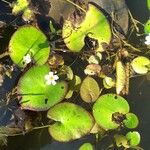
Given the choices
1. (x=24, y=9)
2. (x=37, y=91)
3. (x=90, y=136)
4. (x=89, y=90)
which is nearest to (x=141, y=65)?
(x=89, y=90)

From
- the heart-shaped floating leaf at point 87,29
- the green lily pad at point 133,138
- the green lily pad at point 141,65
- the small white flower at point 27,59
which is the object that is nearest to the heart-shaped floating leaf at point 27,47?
the small white flower at point 27,59

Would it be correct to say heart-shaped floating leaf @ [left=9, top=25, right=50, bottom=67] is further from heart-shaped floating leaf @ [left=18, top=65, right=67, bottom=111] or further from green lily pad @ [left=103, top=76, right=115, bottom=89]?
green lily pad @ [left=103, top=76, right=115, bottom=89]

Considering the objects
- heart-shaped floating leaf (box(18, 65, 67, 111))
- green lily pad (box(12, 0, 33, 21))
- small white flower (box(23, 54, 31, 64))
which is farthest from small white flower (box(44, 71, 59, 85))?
green lily pad (box(12, 0, 33, 21))

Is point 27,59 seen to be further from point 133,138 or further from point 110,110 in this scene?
point 133,138

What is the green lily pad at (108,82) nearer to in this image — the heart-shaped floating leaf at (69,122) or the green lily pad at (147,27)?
the heart-shaped floating leaf at (69,122)

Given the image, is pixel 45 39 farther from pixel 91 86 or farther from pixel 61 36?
pixel 91 86
